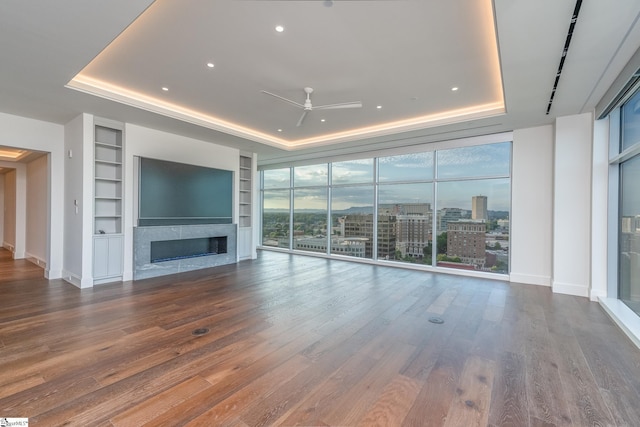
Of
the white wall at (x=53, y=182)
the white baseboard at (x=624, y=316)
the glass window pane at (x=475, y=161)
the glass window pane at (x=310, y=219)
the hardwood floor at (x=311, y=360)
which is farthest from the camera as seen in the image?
the glass window pane at (x=310, y=219)

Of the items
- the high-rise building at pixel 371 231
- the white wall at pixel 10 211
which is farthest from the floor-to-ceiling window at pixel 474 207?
the white wall at pixel 10 211

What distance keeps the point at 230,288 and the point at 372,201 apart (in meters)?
4.24

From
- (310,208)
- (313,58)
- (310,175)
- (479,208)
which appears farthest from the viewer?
(310,208)

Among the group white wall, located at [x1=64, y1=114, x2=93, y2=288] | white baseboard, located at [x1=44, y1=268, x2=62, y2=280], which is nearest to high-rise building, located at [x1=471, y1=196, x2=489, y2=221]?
white wall, located at [x1=64, y1=114, x2=93, y2=288]

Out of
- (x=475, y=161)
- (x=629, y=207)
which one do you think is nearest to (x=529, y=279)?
(x=629, y=207)

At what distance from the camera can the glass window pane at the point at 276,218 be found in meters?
9.67

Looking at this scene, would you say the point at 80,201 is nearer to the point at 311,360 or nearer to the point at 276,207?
the point at 311,360

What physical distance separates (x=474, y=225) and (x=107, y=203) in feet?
24.2

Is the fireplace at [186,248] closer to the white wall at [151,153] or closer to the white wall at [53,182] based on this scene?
the white wall at [151,153]

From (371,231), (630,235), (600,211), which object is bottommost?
(371,231)

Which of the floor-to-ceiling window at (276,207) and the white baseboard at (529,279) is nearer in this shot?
the white baseboard at (529,279)

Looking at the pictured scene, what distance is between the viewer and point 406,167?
6988 millimetres

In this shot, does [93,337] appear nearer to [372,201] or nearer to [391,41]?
[391,41]

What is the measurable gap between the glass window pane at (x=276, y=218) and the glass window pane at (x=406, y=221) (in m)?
3.45
